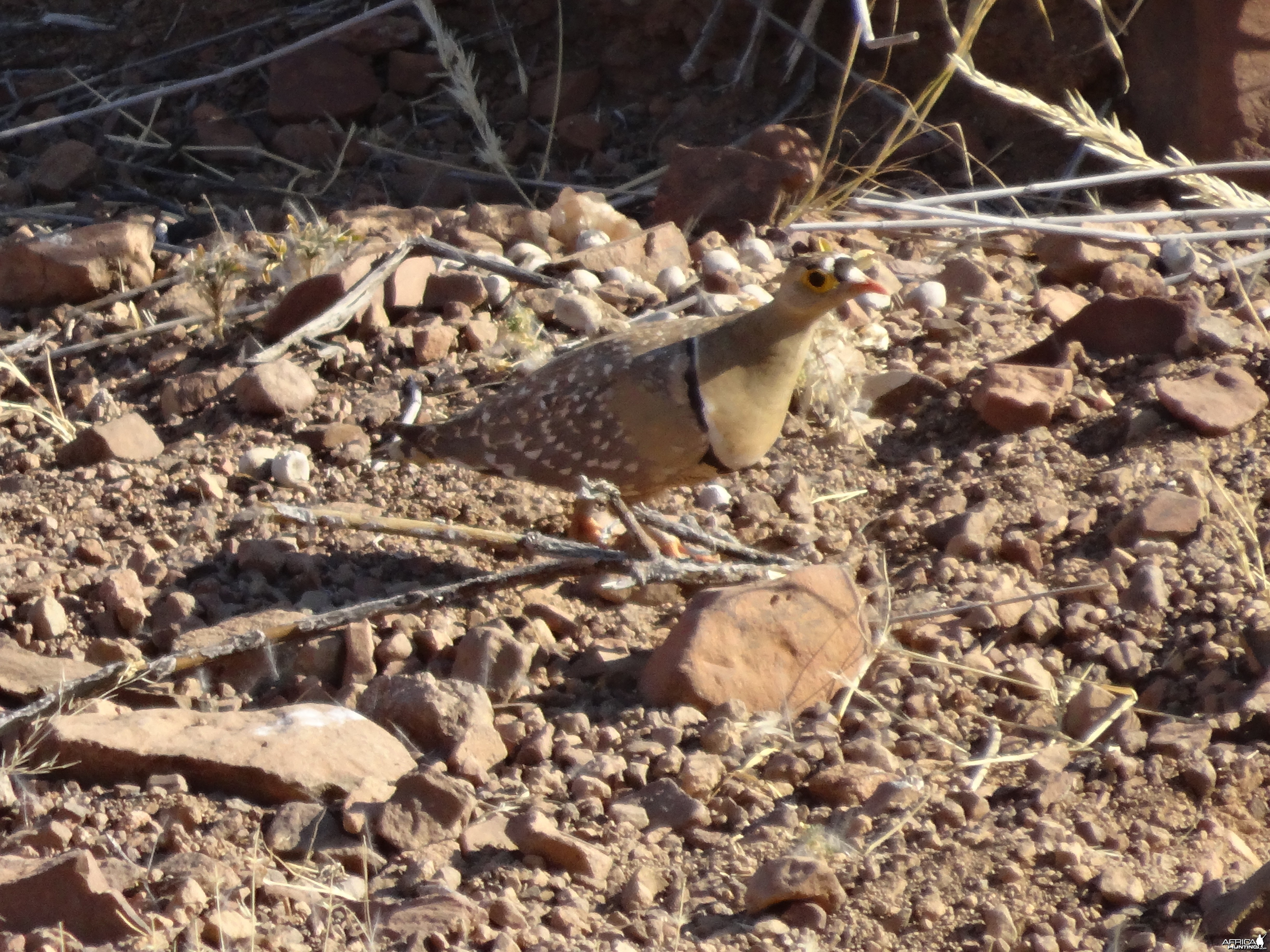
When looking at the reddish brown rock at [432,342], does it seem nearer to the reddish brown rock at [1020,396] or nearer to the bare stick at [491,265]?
the bare stick at [491,265]

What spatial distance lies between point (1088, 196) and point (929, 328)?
1091mm

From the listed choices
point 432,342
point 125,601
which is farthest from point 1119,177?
point 125,601

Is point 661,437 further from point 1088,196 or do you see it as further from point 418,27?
point 418,27

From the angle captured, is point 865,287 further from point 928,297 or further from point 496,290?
point 496,290

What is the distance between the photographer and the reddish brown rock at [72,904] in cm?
243

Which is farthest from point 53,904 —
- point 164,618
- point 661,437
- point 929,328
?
point 929,328

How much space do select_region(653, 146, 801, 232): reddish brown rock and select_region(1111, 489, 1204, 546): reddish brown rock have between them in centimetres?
237

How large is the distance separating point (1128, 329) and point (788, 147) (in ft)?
5.92

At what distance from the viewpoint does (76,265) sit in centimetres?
528

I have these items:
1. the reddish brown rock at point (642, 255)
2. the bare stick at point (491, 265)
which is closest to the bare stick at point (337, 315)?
the bare stick at point (491, 265)

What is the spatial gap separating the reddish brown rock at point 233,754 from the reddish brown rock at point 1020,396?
228 cm

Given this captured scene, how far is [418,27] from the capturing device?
6797mm

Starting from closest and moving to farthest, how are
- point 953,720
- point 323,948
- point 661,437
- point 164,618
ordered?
1. point 323,948
2. point 953,720
3. point 164,618
4. point 661,437

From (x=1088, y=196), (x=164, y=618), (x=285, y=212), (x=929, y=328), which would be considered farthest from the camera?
(x=285, y=212)
